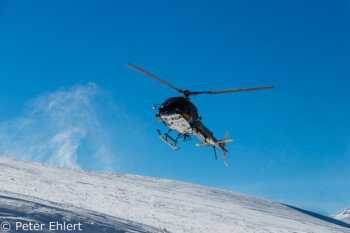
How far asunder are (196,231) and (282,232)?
7.13 meters

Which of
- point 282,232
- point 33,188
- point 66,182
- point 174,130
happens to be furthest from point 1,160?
point 282,232

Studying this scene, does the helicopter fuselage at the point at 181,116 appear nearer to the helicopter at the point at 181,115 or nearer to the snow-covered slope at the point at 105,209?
the helicopter at the point at 181,115

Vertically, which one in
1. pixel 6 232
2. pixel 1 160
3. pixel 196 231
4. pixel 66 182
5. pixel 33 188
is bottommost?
pixel 6 232

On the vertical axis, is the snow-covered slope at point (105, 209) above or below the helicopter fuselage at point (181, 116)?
below

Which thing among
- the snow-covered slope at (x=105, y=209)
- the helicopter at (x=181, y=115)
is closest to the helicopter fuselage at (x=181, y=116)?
the helicopter at (x=181, y=115)

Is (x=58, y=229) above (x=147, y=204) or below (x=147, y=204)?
below

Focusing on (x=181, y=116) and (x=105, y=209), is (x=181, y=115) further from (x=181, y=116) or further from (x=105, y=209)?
(x=105, y=209)

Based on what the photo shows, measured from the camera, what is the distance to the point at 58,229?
32.0 feet

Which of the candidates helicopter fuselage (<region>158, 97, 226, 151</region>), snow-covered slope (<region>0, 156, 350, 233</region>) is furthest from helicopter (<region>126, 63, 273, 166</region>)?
snow-covered slope (<region>0, 156, 350, 233</region>)

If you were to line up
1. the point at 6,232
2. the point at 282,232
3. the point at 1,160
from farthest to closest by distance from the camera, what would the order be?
the point at 1,160 → the point at 282,232 → the point at 6,232

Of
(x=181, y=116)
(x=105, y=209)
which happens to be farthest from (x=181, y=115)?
(x=105, y=209)

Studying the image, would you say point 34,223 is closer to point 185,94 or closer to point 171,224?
point 171,224

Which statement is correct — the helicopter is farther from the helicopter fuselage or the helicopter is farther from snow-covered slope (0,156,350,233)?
snow-covered slope (0,156,350,233)

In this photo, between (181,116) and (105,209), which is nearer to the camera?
(181,116)
